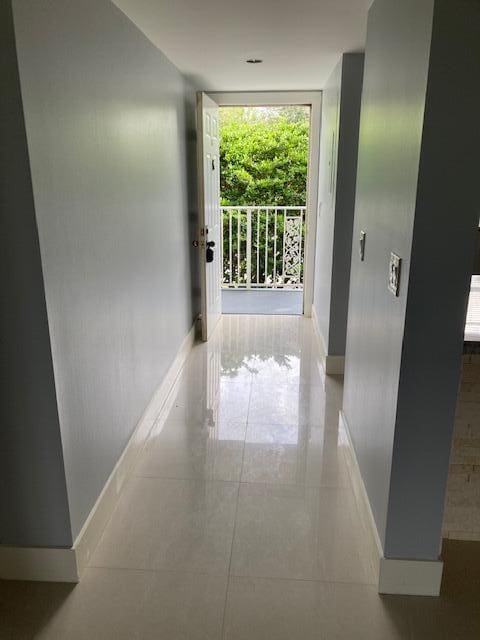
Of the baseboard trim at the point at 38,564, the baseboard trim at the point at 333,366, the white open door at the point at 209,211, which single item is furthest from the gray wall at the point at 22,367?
the white open door at the point at 209,211

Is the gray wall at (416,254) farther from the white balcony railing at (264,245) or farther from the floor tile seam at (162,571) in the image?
the white balcony railing at (264,245)

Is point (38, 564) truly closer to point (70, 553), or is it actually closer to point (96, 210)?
point (70, 553)

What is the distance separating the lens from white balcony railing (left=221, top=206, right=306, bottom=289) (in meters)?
6.08

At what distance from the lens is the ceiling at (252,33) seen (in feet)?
7.07

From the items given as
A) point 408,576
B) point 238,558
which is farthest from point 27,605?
point 408,576

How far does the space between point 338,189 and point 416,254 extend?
209cm

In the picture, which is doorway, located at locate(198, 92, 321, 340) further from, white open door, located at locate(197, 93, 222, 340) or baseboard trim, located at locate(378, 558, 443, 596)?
baseboard trim, located at locate(378, 558, 443, 596)

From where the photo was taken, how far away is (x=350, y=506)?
220 cm

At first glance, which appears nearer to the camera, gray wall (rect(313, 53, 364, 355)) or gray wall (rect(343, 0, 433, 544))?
gray wall (rect(343, 0, 433, 544))

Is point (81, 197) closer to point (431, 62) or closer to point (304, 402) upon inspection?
point (431, 62)

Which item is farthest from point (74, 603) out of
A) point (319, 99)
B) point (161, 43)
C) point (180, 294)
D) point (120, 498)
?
point (319, 99)

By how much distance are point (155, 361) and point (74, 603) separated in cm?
150

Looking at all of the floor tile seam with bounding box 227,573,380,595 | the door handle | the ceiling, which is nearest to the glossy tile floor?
the floor tile seam with bounding box 227,573,380,595

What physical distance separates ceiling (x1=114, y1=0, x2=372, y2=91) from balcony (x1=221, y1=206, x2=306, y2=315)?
239 centimetres
